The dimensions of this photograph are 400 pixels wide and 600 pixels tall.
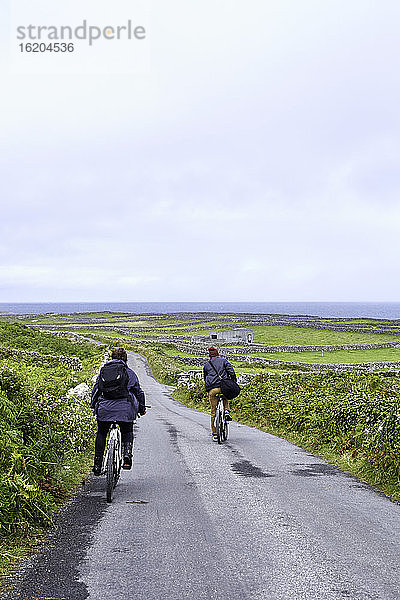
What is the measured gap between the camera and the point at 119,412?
851 cm

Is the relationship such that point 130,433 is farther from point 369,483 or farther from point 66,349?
point 66,349

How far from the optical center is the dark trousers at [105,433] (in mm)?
8605

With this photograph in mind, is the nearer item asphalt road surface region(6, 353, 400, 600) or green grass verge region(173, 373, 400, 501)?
asphalt road surface region(6, 353, 400, 600)

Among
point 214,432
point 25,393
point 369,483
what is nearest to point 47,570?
→ point 25,393

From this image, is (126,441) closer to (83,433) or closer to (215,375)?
(83,433)

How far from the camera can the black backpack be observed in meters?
8.53

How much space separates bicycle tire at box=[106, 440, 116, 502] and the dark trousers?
0.50 metres

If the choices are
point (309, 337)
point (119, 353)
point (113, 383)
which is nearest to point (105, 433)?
point (113, 383)

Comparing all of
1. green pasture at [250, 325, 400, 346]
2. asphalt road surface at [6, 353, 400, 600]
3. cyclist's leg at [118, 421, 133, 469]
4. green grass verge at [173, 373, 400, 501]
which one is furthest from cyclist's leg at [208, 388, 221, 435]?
green pasture at [250, 325, 400, 346]

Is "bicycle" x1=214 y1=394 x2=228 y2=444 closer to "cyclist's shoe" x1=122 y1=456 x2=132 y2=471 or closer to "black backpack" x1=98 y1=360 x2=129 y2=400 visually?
"cyclist's shoe" x1=122 y1=456 x2=132 y2=471

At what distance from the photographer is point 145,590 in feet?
16.1

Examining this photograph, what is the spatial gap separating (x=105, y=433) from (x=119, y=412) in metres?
0.49

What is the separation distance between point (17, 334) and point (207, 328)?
68.9 m

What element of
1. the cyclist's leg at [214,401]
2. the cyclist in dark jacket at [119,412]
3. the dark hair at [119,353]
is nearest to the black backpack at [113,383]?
the cyclist in dark jacket at [119,412]
